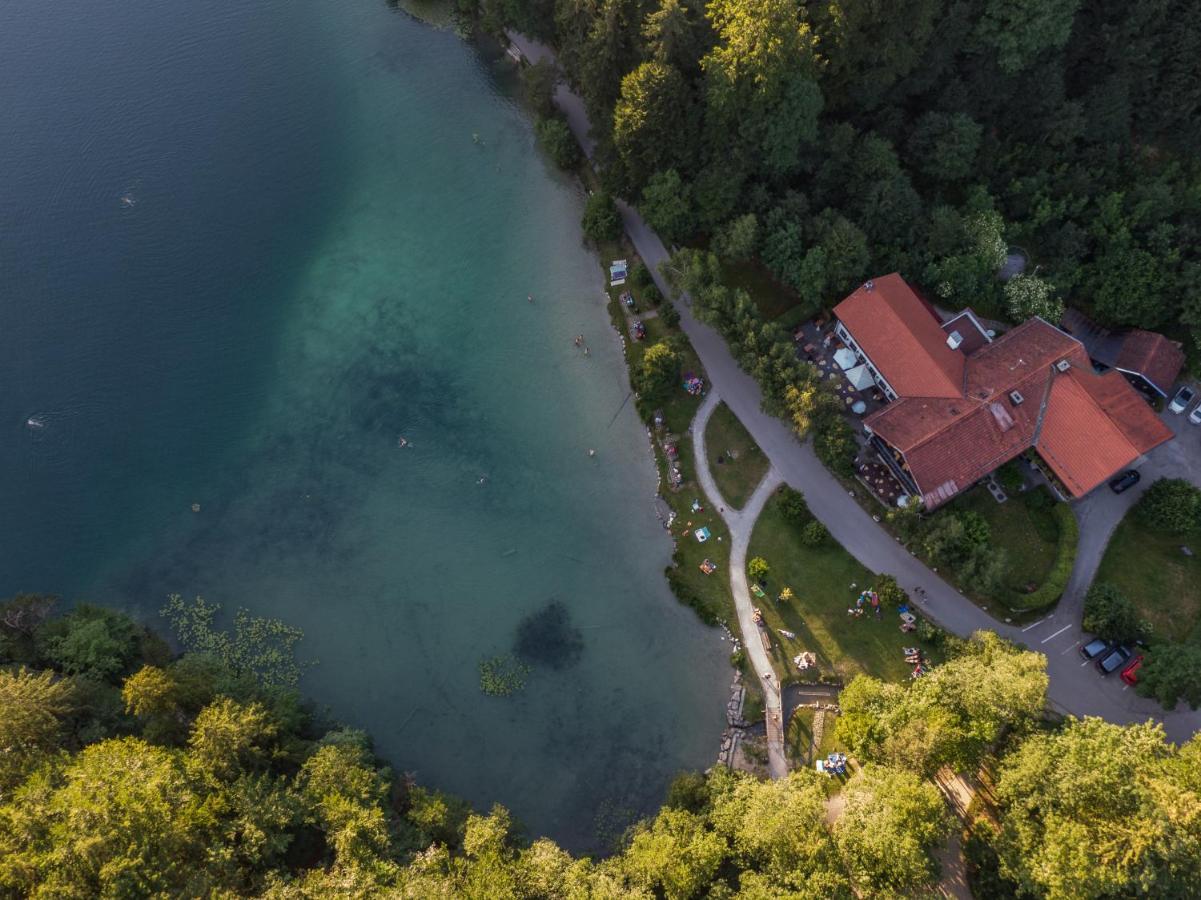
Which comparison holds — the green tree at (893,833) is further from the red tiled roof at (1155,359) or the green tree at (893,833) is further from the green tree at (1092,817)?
the red tiled roof at (1155,359)

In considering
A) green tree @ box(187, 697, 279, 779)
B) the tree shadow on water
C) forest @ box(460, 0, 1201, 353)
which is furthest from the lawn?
green tree @ box(187, 697, 279, 779)

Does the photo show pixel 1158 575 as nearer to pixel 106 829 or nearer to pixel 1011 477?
pixel 1011 477

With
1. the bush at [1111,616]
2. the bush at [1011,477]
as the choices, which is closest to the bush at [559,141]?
the bush at [1011,477]

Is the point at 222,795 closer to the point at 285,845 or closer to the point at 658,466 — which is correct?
the point at 285,845

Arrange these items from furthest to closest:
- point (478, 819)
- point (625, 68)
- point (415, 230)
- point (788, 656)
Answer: point (415, 230) → point (625, 68) → point (788, 656) → point (478, 819)

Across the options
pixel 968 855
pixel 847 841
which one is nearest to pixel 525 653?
pixel 847 841

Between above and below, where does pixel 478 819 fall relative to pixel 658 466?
below

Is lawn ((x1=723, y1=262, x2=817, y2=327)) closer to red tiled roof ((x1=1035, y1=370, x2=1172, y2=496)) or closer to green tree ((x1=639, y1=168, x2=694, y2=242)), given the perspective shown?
green tree ((x1=639, y1=168, x2=694, y2=242))
